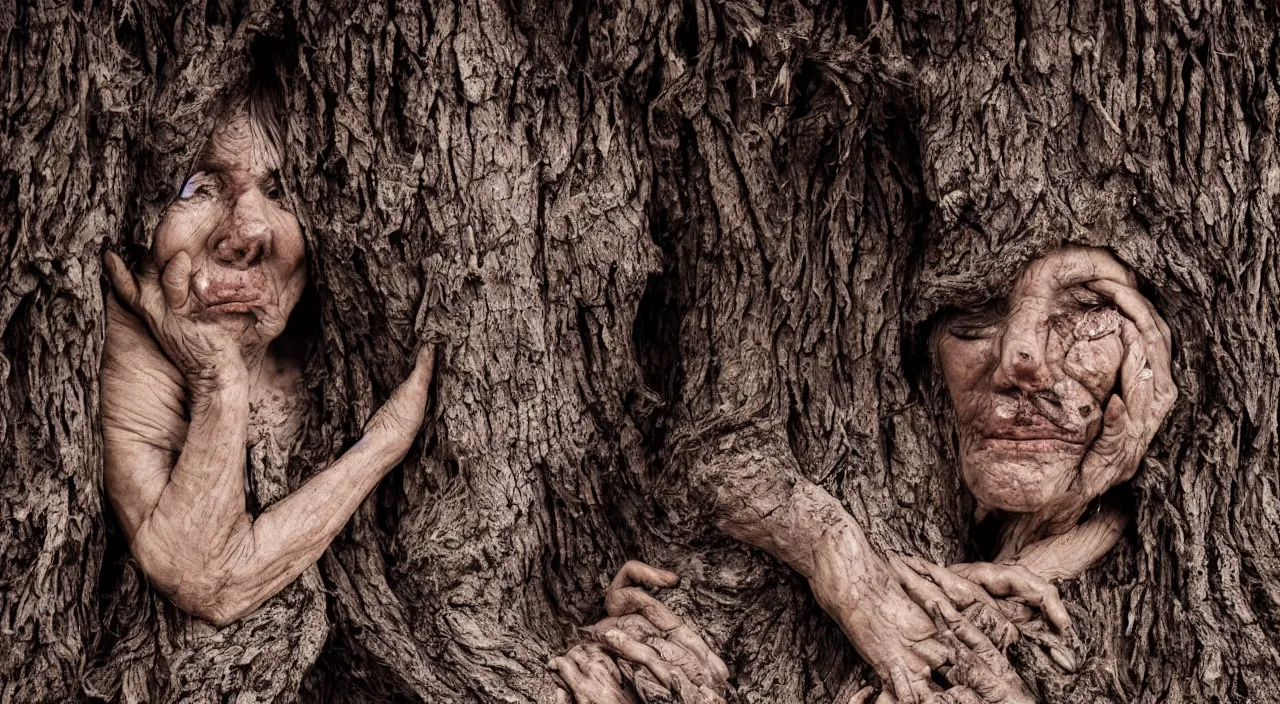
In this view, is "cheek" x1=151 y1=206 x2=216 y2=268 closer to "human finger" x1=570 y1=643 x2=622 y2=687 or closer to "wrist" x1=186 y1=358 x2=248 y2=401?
"wrist" x1=186 y1=358 x2=248 y2=401

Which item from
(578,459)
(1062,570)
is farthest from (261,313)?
(1062,570)

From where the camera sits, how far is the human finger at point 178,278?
4.03 metres

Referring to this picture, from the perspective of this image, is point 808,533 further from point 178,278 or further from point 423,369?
point 178,278

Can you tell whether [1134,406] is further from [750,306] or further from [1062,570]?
[750,306]

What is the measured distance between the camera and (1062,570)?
4.16 m

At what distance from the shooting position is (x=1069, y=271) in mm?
4039

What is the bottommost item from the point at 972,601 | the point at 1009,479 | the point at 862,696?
the point at 862,696

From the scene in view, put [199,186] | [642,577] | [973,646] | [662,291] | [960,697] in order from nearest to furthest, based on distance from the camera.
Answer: [960,697], [973,646], [199,186], [642,577], [662,291]

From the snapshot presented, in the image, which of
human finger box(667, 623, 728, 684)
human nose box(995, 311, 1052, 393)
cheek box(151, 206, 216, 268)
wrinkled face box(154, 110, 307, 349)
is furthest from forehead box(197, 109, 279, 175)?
human nose box(995, 311, 1052, 393)

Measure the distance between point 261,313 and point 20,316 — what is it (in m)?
0.58

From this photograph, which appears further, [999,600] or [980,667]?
[999,600]

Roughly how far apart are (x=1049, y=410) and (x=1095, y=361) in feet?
0.53

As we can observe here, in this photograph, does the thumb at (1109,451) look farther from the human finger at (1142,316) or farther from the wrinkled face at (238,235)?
the wrinkled face at (238,235)

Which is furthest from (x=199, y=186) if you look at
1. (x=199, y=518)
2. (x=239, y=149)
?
(x=199, y=518)
